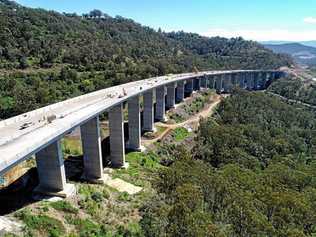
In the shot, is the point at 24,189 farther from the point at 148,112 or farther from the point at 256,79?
the point at 256,79

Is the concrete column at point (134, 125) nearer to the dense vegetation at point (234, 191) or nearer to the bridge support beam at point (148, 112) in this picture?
the dense vegetation at point (234, 191)

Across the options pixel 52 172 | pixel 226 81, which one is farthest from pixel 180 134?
pixel 226 81

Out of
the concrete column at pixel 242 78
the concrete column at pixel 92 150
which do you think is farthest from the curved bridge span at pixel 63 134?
the concrete column at pixel 242 78

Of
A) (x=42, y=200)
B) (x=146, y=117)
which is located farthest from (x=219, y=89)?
(x=42, y=200)

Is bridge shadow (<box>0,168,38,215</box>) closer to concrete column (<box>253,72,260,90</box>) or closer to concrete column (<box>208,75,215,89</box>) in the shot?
concrete column (<box>208,75,215,89</box>)

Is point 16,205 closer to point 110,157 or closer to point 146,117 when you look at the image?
point 110,157

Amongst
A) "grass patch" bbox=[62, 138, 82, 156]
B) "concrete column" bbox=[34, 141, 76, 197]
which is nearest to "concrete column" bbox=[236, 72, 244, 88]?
"grass patch" bbox=[62, 138, 82, 156]
